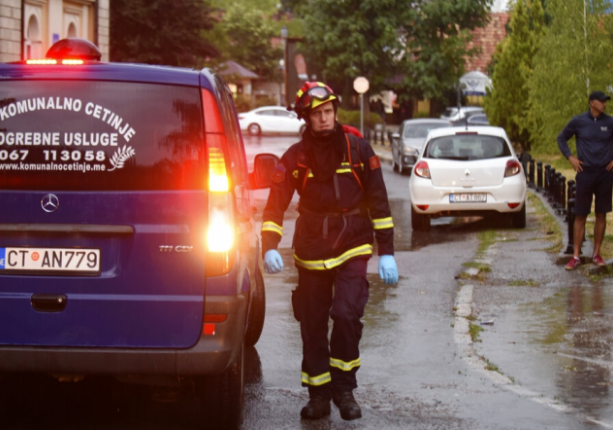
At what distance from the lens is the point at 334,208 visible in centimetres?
600

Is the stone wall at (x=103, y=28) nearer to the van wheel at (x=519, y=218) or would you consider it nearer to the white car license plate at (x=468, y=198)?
the white car license plate at (x=468, y=198)

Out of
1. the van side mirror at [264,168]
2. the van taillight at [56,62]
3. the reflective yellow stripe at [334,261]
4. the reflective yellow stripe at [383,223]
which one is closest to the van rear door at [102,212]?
the van taillight at [56,62]

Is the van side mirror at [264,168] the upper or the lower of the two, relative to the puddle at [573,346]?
upper

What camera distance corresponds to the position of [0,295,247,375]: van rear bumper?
514cm

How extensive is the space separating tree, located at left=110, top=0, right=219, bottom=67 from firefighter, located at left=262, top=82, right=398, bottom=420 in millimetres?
44306

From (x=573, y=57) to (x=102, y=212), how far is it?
20.4 meters

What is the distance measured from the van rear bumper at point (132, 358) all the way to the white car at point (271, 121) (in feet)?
166

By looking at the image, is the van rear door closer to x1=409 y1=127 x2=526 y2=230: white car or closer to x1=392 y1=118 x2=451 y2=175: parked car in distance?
x1=409 y1=127 x2=526 y2=230: white car

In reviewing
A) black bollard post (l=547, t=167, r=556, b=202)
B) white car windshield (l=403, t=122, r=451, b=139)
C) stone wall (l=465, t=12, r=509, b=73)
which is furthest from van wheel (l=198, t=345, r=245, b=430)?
stone wall (l=465, t=12, r=509, b=73)

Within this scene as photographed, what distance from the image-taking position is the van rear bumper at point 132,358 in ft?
16.9

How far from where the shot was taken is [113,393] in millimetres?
6559

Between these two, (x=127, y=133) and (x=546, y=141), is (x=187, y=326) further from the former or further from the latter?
(x=546, y=141)

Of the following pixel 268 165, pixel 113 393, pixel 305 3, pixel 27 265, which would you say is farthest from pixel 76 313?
pixel 305 3

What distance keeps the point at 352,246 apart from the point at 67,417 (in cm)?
181
